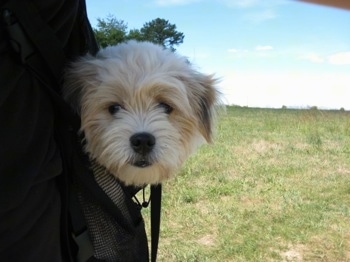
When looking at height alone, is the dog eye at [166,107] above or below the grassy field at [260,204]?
above

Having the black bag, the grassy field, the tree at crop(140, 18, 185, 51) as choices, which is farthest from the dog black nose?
the tree at crop(140, 18, 185, 51)

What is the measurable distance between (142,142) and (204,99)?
0.33m

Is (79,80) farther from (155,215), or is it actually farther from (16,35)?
(155,215)


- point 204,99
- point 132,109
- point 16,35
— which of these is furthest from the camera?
point 204,99

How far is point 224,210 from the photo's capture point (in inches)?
137

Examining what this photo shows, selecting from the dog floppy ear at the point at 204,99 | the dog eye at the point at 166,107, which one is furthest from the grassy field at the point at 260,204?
the dog eye at the point at 166,107

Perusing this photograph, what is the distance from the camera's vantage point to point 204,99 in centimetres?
151

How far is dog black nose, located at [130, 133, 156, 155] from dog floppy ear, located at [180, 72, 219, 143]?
24 cm

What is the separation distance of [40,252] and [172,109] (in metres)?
0.56

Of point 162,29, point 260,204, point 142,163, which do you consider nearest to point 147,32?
point 162,29

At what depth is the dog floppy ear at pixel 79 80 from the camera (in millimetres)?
1208

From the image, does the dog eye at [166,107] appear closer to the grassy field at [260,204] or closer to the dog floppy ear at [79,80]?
A: the dog floppy ear at [79,80]

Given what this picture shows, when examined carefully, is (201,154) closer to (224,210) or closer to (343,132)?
(224,210)

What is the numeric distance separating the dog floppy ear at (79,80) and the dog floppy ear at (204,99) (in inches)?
11.8
